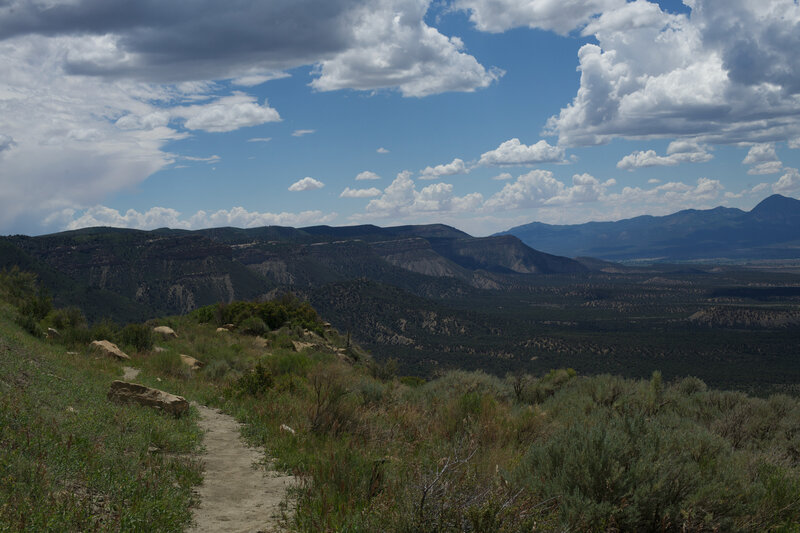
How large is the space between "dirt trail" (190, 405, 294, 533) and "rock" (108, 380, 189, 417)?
1.00 m

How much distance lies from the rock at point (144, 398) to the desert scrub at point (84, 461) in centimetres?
29

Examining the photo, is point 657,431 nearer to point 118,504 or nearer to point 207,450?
point 118,504

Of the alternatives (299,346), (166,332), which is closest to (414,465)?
(299,346)

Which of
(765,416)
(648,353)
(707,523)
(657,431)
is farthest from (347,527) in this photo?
(648,353)

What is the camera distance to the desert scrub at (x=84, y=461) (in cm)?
455

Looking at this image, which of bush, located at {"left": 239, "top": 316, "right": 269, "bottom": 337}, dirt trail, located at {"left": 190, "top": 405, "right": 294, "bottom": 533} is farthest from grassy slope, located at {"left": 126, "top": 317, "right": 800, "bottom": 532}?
bush, located at {"left": 239, "top": 316, "right": 269, "bottom": 337}

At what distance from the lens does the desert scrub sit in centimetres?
455

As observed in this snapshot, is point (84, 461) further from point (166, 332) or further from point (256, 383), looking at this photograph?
point (166, 332)

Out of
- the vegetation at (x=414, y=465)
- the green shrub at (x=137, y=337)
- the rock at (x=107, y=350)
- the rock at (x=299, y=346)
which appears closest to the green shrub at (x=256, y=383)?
the vegetation at (x=414, y=465)

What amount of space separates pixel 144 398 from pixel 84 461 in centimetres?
409

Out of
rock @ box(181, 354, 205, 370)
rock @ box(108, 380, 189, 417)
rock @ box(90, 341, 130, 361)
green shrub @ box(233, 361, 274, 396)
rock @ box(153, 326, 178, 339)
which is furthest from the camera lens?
rock @ box(153, 326, 178, 339)

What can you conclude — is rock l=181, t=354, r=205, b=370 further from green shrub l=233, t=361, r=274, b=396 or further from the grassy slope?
the grassy slope

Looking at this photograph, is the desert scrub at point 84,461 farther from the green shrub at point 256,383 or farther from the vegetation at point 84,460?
the green shrub at point 256,383

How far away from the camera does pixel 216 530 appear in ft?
17.2
